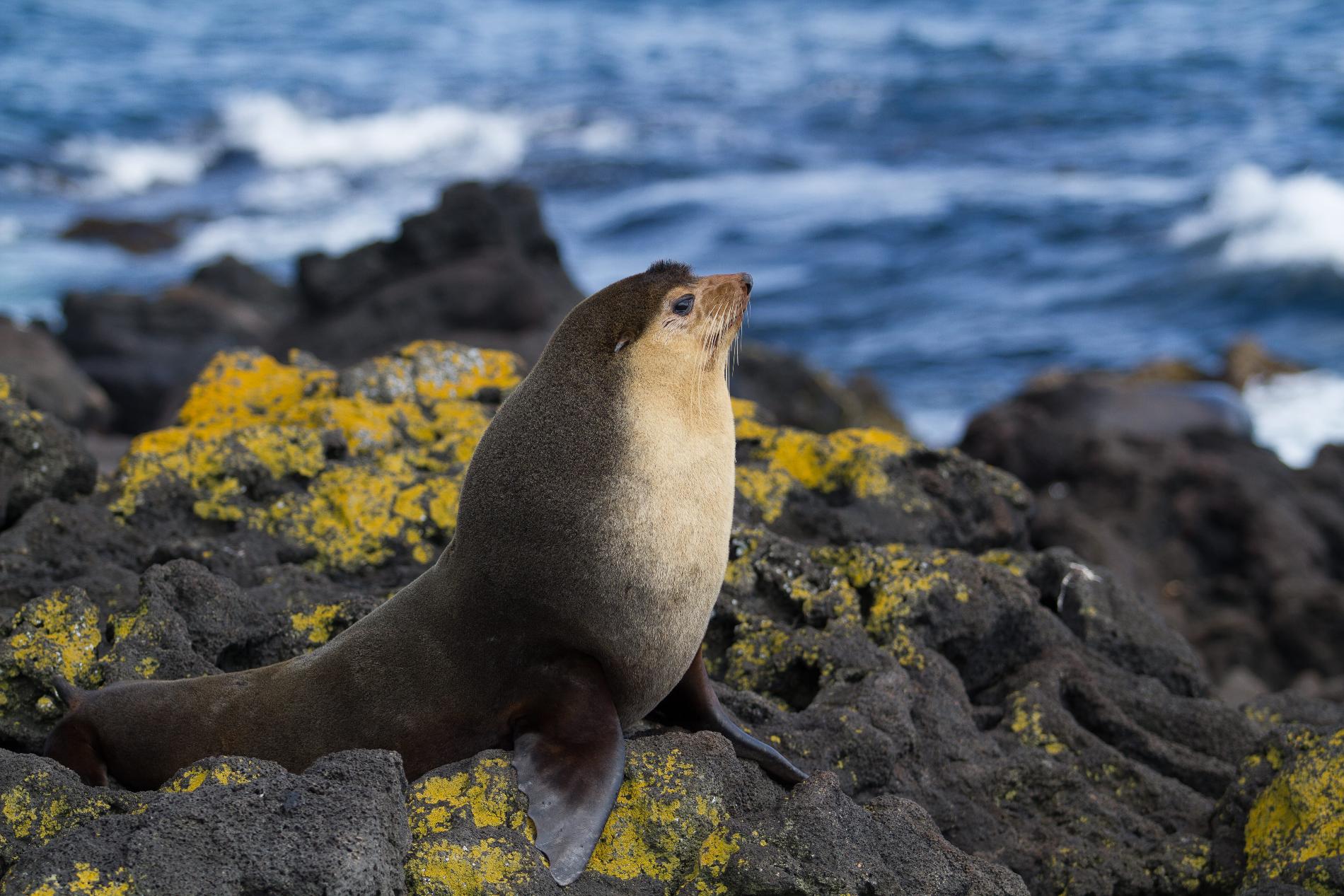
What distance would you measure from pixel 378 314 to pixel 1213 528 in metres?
8.14

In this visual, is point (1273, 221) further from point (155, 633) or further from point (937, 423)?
point (155, 633)

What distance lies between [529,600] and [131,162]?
34367 mm

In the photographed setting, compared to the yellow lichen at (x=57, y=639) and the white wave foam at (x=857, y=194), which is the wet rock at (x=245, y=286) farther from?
the yellow lichen at (x=57, y=639)

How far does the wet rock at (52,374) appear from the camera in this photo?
12930 millimetres


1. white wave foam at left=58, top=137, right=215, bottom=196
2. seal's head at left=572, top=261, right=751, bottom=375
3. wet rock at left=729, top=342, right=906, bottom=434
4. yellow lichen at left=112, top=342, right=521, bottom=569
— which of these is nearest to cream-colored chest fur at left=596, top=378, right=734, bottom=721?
seal's head at left=572, top=261, right=751, bottom=375

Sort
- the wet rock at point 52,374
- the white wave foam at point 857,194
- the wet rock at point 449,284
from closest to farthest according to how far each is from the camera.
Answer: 1. the wet rock at point 449,284
2. the wet rock at point 52,374
3. the white wave foam at point 857,194

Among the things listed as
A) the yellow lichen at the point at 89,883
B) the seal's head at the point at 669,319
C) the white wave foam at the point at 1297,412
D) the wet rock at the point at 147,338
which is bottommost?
the white wave foam at the point at 1297,412

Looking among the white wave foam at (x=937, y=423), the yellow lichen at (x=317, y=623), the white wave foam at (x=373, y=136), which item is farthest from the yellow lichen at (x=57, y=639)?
the white wave foam at (x=373, y=136)

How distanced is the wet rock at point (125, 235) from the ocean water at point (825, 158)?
1.60ft

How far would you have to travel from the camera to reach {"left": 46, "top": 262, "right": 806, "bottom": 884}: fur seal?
4129 mm

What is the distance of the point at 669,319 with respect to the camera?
4.53 meters

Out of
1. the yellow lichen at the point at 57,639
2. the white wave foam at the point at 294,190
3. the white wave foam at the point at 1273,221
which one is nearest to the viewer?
the yellow lichen at the point at 57,639

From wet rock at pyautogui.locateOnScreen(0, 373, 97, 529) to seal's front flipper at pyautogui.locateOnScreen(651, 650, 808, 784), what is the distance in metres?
3.02

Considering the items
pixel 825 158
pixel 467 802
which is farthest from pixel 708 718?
pixel 825 158
